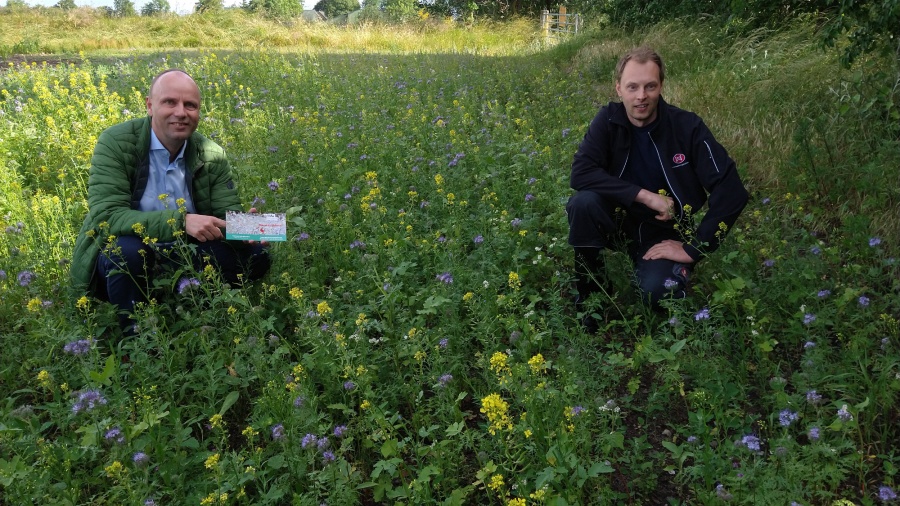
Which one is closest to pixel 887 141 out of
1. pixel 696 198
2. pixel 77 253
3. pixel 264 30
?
pixel 696 198

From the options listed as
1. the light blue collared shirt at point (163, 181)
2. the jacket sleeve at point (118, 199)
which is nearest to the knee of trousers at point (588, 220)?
the jacket sleeve at point (118, 199)

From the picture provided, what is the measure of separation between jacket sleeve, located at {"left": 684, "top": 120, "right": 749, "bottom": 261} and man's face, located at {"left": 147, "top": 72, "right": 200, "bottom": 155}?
273cm

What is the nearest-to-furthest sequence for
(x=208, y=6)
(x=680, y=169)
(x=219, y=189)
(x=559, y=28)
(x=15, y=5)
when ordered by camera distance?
1. (x=680, y=169)
2. (x=219, y=189)
3. (x=208, y=6)
4. (x=15, y=5)
5. (x=559, y=28)

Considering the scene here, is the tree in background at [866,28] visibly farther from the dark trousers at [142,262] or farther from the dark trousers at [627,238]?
the dark trousers at [142,262]

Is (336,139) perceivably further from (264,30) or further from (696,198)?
(264,30)

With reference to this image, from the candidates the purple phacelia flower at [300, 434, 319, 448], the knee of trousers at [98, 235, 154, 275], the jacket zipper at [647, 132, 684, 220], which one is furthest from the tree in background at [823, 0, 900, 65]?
the knee of trousers at [98, 235, 154, 275]

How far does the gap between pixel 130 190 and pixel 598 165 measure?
2.59 m

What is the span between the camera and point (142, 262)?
11.7 ft

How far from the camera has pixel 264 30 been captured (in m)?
20.3

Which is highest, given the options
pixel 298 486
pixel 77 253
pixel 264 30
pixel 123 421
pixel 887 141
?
pixel 264 30

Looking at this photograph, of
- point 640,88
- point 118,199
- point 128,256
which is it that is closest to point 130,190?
point 118,199

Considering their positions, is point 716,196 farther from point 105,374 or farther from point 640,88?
point 105,374

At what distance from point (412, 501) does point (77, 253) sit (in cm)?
242

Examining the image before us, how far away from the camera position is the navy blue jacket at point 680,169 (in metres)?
3.40
